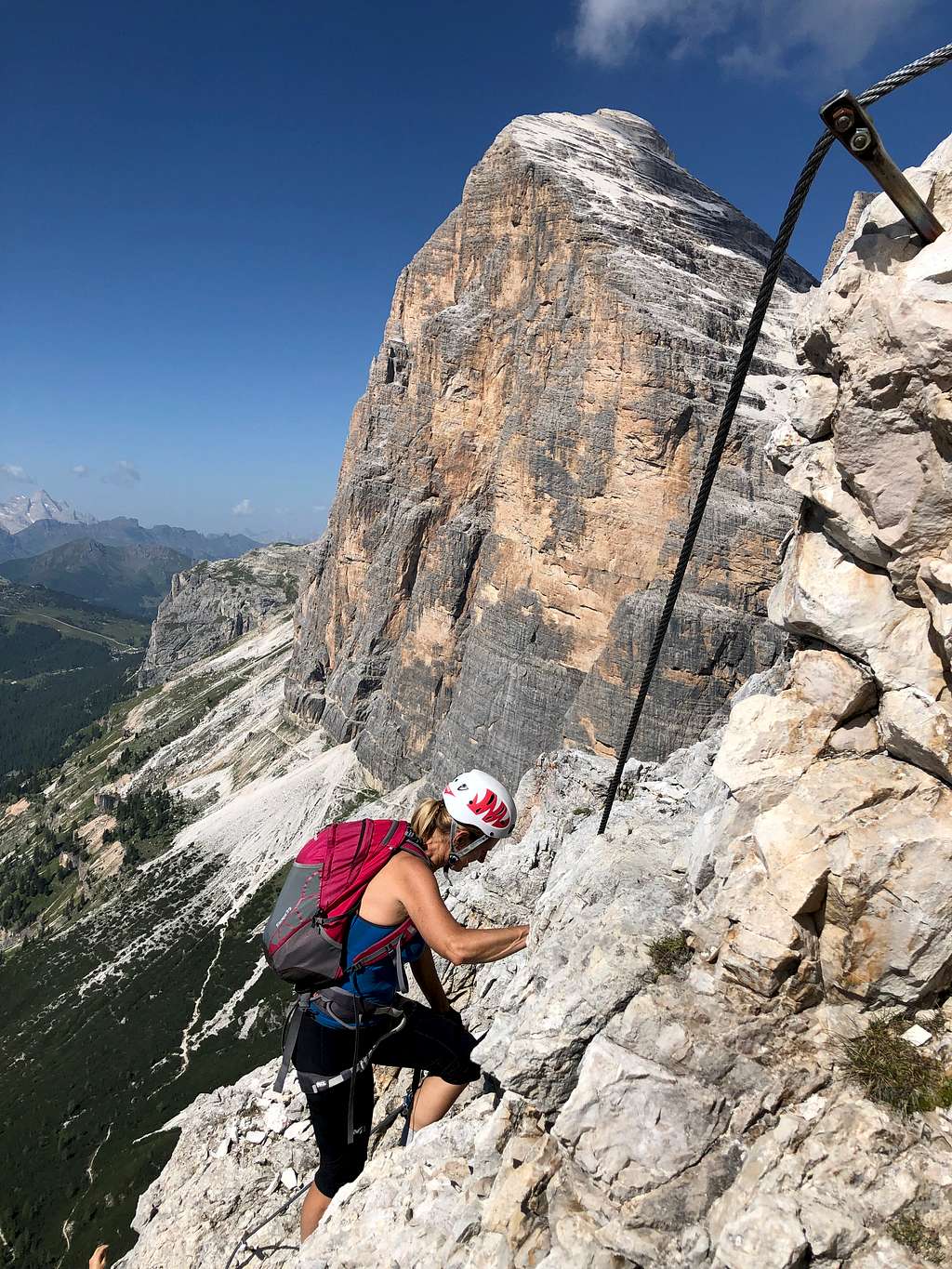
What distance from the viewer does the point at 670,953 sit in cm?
627

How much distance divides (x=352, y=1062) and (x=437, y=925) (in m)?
2.18

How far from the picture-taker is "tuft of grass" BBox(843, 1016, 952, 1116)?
4.66m

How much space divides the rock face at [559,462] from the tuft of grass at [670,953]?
41979mm

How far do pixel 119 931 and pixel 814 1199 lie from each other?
9596 centimetres

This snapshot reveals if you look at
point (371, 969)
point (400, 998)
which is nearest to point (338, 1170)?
point (400, 998)

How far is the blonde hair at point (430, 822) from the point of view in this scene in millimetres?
5922

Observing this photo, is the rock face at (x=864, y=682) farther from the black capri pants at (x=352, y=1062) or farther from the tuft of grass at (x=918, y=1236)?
the black capri pants at (x=352, y=1062)

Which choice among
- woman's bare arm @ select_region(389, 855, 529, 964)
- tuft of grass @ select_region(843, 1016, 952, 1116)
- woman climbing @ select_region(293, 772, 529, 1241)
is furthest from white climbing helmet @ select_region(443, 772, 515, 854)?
tuft of grass @ select_region(843, 1016, 952, 1116)

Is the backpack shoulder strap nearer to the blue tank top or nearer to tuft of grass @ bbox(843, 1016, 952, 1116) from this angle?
the blue tank top

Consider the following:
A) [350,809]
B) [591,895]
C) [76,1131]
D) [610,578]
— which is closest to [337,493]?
[350,809]

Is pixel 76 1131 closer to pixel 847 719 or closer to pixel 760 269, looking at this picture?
pixel 847 719

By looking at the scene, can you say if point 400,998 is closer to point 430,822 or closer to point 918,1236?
point 430,822

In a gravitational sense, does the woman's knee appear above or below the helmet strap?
below

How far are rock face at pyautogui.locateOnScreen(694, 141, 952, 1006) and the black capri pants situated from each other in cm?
286
